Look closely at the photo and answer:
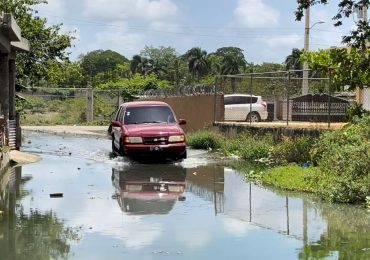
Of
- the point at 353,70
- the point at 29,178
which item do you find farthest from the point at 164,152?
the point at 353,70

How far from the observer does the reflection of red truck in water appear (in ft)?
34.2

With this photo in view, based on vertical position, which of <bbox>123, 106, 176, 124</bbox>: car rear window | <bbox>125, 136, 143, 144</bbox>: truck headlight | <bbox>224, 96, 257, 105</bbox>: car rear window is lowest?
<bbox>125, 136, 143, 144</bbox>: truck headlight

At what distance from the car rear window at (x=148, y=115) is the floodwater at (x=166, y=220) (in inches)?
144

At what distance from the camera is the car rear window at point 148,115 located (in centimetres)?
1861

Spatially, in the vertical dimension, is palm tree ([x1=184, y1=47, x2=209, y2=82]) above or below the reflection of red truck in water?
above

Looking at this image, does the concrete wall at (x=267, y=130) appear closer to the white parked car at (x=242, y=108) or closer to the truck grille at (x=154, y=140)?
the white parked car at (x=242, y=108)

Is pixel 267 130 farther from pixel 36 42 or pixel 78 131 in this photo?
pixel 78 131

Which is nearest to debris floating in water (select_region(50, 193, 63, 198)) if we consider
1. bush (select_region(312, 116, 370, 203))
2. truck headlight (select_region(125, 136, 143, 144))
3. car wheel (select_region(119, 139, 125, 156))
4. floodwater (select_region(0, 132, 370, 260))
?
floodwater (select_region(0, 132, 370, 260))

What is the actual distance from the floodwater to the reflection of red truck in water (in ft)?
0.07

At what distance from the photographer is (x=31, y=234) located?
821 centimetres

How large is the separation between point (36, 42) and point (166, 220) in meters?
18.8

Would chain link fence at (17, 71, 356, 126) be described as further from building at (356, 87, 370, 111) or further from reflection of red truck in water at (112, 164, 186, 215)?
reflection of red truck in water at (112, 164, 186, 215)

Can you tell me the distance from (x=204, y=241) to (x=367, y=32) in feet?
19.0

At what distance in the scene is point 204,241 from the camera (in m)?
7.86
